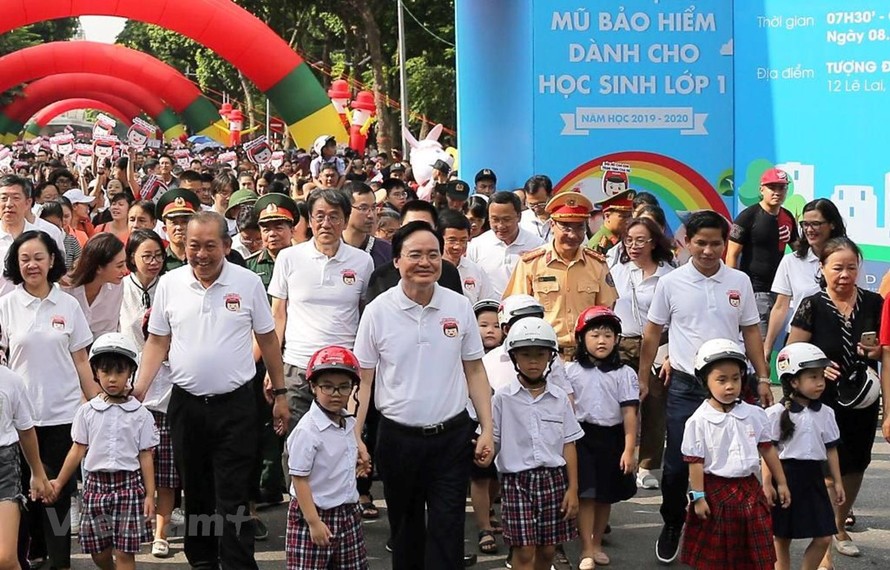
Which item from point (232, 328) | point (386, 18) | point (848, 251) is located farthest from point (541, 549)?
point (386, 18)

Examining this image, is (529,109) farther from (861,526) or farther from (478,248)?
(861,526)

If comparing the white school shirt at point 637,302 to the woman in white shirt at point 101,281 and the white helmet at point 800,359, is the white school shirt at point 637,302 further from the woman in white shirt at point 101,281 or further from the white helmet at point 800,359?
the woman in white shirt at point 101,281

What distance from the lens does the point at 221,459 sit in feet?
20.6

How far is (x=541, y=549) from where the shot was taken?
6207mm

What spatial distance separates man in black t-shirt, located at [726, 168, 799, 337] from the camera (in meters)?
9.78

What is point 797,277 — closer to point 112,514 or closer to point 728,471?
point 728,471

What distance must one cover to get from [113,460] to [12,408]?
752 millimetres

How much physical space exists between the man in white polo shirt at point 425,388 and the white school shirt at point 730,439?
984 millimetres

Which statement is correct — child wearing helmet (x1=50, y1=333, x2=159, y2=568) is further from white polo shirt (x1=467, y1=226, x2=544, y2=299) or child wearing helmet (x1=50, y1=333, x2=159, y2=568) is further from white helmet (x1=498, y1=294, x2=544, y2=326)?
white polo shirt (x1=467, y1=226, x2=544, y2=299)

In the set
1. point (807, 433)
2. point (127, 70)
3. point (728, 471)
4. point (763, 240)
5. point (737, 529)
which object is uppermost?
point (127, 70)

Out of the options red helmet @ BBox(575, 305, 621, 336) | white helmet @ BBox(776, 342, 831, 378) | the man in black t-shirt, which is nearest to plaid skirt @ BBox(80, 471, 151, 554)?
red helmet @ BBox(575, 305, 621, 336)

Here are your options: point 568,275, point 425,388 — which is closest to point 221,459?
point 425,388

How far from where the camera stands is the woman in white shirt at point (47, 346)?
20.8 feet

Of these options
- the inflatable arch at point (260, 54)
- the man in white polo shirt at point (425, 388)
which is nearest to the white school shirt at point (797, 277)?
the man in white polo shirt at point (425, 388)
